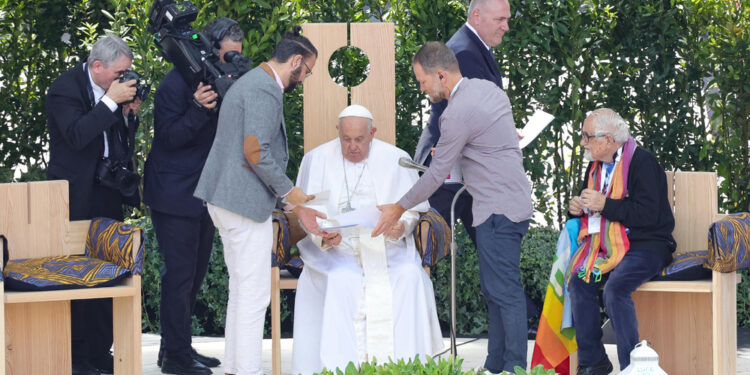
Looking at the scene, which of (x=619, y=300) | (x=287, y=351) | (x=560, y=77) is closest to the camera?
(x=619, y=300)

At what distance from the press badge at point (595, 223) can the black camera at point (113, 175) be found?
218cm

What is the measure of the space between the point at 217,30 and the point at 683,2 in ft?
9.82

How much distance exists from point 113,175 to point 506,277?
75.0 inches

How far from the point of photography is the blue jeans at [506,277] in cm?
542

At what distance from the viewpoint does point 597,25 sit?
24.0ft

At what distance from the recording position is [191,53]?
5.71 m

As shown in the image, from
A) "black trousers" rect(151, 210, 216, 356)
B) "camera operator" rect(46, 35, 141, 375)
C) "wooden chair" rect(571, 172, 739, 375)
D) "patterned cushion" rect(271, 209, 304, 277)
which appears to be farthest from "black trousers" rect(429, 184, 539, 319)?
"camera operator" rect(46, 35, 141, 375)

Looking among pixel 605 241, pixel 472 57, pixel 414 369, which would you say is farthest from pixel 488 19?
pixel 414 369

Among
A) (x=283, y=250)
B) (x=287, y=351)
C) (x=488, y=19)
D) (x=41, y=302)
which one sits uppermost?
(x=488, y=19)

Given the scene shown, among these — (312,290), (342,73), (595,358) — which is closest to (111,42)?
(312,290)

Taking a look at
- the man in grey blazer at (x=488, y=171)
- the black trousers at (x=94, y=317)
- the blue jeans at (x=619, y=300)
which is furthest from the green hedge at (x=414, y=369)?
the black trousers at (x=94, y=317)

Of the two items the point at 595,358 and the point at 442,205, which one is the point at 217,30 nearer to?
the point at 442,205

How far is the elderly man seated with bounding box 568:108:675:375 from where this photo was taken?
554cm

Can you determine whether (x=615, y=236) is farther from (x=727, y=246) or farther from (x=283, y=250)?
(x=283, y=250)
